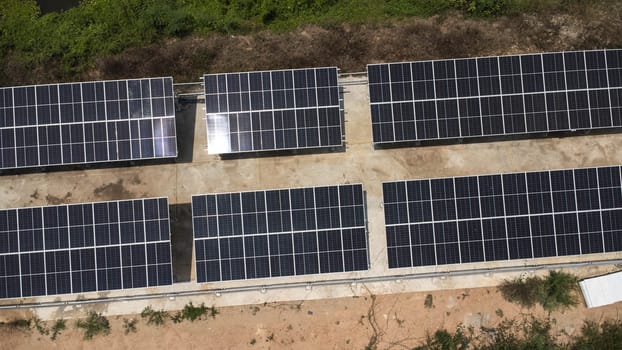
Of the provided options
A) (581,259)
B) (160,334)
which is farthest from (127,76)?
(581,259)

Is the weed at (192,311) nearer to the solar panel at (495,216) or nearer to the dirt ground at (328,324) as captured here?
the dirt ground at (328,324)

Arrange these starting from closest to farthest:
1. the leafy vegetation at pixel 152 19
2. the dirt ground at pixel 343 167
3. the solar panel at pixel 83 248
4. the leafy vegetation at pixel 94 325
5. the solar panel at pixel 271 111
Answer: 1. the solar panel at pixel 83 248
2. the solar panel at pixel 271 111
3. the leafy vegetation at pixel 94 325
4. the dirt ground at pixel 343 167
5. the leafy vegetation at pixel 152 19

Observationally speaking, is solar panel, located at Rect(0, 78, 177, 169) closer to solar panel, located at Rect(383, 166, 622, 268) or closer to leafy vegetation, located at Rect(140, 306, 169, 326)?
leafy vegetation, located at Rect(140, 306, 169, 326)

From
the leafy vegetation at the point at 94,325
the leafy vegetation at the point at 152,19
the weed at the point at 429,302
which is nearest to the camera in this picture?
the leafy vegetation at the point at 94,325

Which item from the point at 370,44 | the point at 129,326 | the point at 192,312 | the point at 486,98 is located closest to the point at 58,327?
the point at 129,326

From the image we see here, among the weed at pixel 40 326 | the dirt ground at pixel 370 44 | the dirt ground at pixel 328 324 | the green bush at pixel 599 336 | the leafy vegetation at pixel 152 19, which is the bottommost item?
the green bush at pixel 599 336

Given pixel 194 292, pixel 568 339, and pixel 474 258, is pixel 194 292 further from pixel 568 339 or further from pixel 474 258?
pixel 568 339

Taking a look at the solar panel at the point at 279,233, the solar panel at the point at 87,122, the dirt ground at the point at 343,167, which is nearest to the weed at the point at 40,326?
the dirt ground at the point at 343,167

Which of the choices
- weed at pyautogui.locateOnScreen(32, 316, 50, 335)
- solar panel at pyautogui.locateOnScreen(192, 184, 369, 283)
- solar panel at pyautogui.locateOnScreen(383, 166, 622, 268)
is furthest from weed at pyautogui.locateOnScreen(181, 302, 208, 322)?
solar panel at pyautogui.locateOnScreen(383, 166, 622, 268)

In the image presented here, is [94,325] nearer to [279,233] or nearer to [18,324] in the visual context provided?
[18,324]
